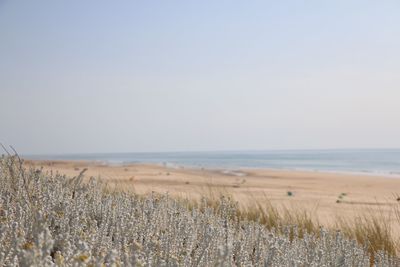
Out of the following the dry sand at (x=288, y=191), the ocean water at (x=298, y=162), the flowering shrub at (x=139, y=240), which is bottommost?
the ocean water at (x=298, y=162)

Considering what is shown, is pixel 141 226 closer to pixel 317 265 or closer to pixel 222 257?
pixel 317 265

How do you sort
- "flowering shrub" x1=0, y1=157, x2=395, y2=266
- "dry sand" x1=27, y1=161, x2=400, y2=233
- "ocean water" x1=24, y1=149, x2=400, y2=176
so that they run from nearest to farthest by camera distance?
"flowering shrub" x1=0, y1=157, x2=395, y2=266
"dry sand" x1=27, y1=161, x2=400, y2=233
"ocean water" x1=24, y1=149, x2=400, y2=176

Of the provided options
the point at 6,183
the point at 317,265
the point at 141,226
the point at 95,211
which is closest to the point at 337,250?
the point at 317,265

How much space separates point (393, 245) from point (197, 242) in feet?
8.30

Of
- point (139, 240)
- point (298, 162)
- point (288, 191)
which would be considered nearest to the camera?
point (139, 240)

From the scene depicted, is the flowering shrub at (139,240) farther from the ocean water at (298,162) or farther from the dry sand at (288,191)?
the ocean water at (298,162)

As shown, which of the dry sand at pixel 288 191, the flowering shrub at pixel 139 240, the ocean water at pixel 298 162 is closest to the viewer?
the flowering shrub at pixel 139 240

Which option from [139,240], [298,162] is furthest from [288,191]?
[298,162]

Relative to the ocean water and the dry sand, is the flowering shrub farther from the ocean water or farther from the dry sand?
the ocean water

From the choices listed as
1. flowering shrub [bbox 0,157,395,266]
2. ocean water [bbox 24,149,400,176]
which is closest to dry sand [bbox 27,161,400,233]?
flowering shrub [bbox 0,157,395,266]

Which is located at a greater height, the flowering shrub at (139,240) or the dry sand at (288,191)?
the flowering shrub at (139,240)

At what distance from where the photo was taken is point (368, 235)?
534cm

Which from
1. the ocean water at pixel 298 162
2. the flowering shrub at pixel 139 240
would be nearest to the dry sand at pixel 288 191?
the flowering shrub at pixel 139 240

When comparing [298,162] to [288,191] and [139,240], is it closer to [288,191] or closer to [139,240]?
[288,191]
